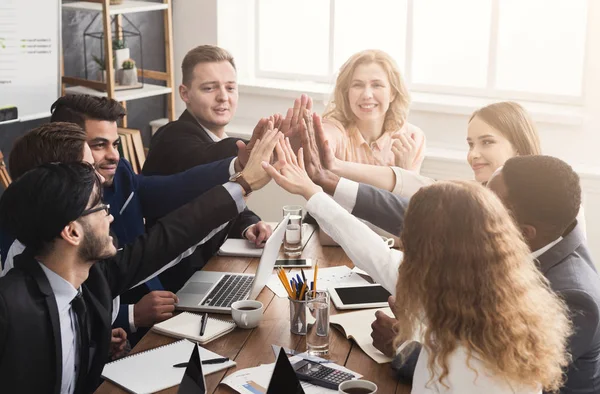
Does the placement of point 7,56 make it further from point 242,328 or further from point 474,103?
point 474,103

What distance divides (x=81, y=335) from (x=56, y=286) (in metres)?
0.16

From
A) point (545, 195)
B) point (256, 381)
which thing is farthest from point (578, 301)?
point (256, 381)

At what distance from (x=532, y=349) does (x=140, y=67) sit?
12.8ft

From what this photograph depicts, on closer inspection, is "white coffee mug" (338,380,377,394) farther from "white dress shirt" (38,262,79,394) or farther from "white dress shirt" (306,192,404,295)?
"white dress shirt" (38,262,79,394)

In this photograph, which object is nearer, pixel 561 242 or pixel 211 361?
pixel 561 242

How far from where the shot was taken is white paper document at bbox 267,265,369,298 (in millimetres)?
2590

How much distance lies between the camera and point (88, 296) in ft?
7.27

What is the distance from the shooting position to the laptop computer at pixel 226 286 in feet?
7.89

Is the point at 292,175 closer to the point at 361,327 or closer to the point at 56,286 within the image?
the point at 361,327

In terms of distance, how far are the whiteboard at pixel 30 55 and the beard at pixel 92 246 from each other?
1940 millimetres

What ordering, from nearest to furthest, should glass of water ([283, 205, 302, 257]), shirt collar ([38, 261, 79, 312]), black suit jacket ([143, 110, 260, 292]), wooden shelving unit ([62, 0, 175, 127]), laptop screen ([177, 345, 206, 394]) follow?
laptop screen ([177, 345, 206, 394])
shirt collar ([38, 261, 79, 312])
glass of water ([283, 205, 302, 257])
black suit jacket ([143, 110, 260, 292])
wooden shelving unit ([62, 0, 175, 127])

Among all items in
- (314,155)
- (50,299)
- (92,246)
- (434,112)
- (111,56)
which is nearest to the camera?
(50,299)

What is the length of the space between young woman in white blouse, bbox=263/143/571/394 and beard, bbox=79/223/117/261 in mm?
884

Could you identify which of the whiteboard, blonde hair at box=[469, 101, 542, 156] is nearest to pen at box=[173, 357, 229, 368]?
blonde hair at box=[469, 101, 542, 156]
